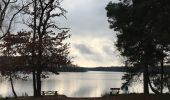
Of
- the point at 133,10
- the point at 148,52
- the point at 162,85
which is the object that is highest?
the point at 133,10

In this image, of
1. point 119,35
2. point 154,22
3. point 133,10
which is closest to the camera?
point 154,22

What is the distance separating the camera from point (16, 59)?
4016 cm

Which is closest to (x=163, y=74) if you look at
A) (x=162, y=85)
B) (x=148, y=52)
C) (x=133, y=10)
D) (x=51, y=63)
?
(x=162, y=85)

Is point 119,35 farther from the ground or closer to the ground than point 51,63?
farther from the ground

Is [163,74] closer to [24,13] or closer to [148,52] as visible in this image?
[148,52]

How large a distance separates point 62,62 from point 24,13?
5870 millimetres

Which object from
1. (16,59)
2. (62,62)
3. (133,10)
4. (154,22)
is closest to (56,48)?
(62,62)

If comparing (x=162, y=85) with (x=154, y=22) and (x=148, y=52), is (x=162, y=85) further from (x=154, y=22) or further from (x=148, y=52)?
(x=154, y=22)

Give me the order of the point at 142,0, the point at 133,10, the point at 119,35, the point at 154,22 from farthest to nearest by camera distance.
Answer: the point at 119,35, the point at 133,10, the point at 142,0, the point at 154,22

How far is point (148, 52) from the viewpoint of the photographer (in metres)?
36.9

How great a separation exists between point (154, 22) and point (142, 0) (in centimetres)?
357

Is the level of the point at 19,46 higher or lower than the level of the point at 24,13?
lower

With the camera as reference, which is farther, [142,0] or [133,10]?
[133,10]

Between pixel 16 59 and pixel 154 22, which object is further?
pixel 16 59
